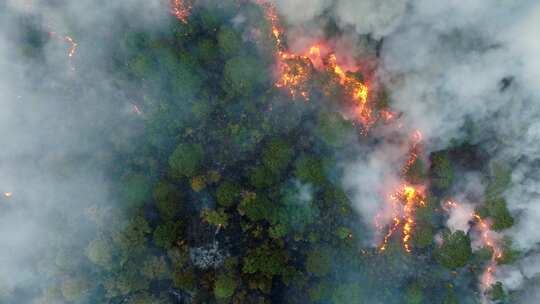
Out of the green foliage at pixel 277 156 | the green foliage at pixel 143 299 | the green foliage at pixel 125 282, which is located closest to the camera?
the green foliage at pixel 277 156

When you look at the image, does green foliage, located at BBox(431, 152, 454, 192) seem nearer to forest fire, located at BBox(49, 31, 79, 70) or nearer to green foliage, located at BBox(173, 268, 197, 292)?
green foliage, located at BBox(173, 268, 197, 292)

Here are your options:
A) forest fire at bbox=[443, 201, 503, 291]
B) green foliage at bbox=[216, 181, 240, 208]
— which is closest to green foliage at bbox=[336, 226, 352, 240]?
forest fire at bbox=[443, 201, 503, 291]

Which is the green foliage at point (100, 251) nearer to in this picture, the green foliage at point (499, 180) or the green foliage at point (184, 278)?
the green foliage at point (184, 278)

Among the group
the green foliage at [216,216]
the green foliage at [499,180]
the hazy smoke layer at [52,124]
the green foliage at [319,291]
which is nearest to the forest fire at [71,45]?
the hazy smoke layer at [52,124]

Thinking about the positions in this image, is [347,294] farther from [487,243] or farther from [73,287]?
[73,287]

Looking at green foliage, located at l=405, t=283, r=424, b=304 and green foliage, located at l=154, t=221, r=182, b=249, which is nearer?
green foliage, located at l=154, t=221, r=182, b=249

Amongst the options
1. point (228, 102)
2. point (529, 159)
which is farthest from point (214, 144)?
point (529, 159)
